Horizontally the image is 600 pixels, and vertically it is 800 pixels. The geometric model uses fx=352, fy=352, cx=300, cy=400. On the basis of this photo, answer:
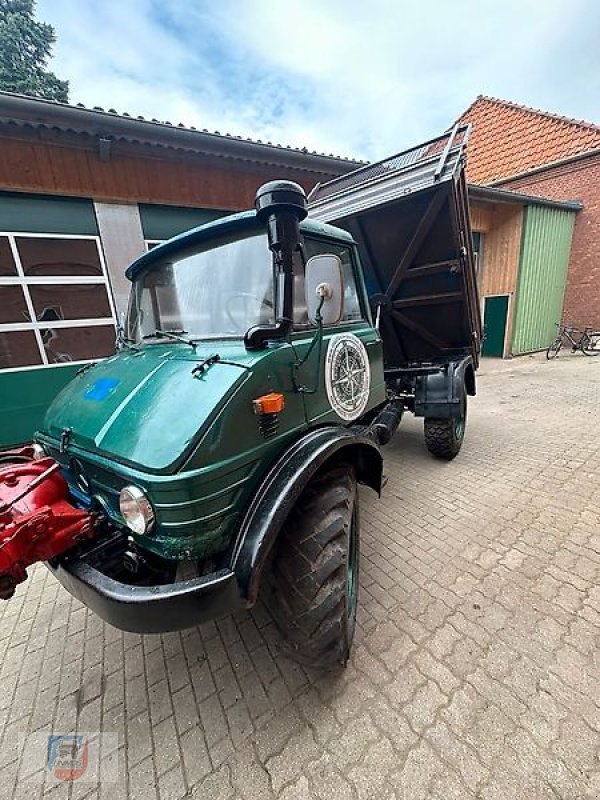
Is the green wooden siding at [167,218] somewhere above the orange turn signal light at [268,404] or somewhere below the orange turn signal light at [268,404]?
above

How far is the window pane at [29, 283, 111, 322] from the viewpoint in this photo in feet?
17.5

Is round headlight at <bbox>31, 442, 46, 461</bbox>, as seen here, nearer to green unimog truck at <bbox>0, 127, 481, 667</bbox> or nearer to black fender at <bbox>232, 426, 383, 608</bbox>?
green unimog truck at <bbox>0, 127, 481, 667</bbox>

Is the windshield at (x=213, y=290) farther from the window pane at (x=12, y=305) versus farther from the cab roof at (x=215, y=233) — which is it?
the window pane at (x=12, y=305)

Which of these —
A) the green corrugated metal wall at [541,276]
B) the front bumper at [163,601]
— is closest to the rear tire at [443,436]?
the front bumper at [163,601]

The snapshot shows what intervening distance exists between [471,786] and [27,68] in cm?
2681

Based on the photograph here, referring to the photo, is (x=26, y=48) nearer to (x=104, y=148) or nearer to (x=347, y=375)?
(x=104, y=148)

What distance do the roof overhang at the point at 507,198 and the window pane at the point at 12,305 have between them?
10224mm

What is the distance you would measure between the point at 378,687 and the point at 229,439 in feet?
4.86

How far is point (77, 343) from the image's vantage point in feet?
18.5

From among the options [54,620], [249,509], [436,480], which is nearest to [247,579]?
[249,509]

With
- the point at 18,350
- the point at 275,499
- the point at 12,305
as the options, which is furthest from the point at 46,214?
the point at 275,499

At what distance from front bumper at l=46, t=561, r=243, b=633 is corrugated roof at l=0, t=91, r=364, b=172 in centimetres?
571

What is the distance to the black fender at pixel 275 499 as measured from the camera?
4.50 feet

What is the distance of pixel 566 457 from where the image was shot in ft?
13.7
